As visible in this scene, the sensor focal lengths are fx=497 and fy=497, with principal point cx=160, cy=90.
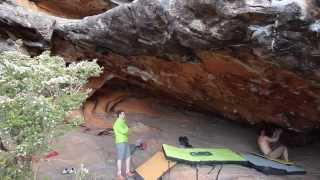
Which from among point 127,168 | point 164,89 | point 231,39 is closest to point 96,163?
point 127,168

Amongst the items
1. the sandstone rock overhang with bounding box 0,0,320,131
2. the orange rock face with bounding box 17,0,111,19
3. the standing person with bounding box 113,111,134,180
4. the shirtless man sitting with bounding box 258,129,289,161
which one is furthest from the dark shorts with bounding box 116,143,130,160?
the orange rock face with bounding box 17,0,111,19

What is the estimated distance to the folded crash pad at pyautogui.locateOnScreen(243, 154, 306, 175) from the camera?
8625mm

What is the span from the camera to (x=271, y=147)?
9.97 m

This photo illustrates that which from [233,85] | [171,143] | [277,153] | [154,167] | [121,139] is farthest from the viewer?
[171,143]

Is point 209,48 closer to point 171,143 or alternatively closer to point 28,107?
point 171,143

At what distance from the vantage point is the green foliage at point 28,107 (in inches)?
255

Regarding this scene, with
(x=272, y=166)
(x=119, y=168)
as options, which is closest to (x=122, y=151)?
(x=119, y=168)

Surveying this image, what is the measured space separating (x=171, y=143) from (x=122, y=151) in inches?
77.1

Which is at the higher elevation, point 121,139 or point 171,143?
point 121,139

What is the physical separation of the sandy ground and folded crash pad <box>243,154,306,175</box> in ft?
0.33

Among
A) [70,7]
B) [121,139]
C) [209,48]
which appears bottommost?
[121,139]

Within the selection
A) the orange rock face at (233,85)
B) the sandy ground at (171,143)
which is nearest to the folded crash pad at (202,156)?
the sandy ground at (171,143)

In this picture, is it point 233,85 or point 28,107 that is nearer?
point 28,107

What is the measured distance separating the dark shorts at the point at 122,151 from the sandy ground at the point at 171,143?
1.45 feet
